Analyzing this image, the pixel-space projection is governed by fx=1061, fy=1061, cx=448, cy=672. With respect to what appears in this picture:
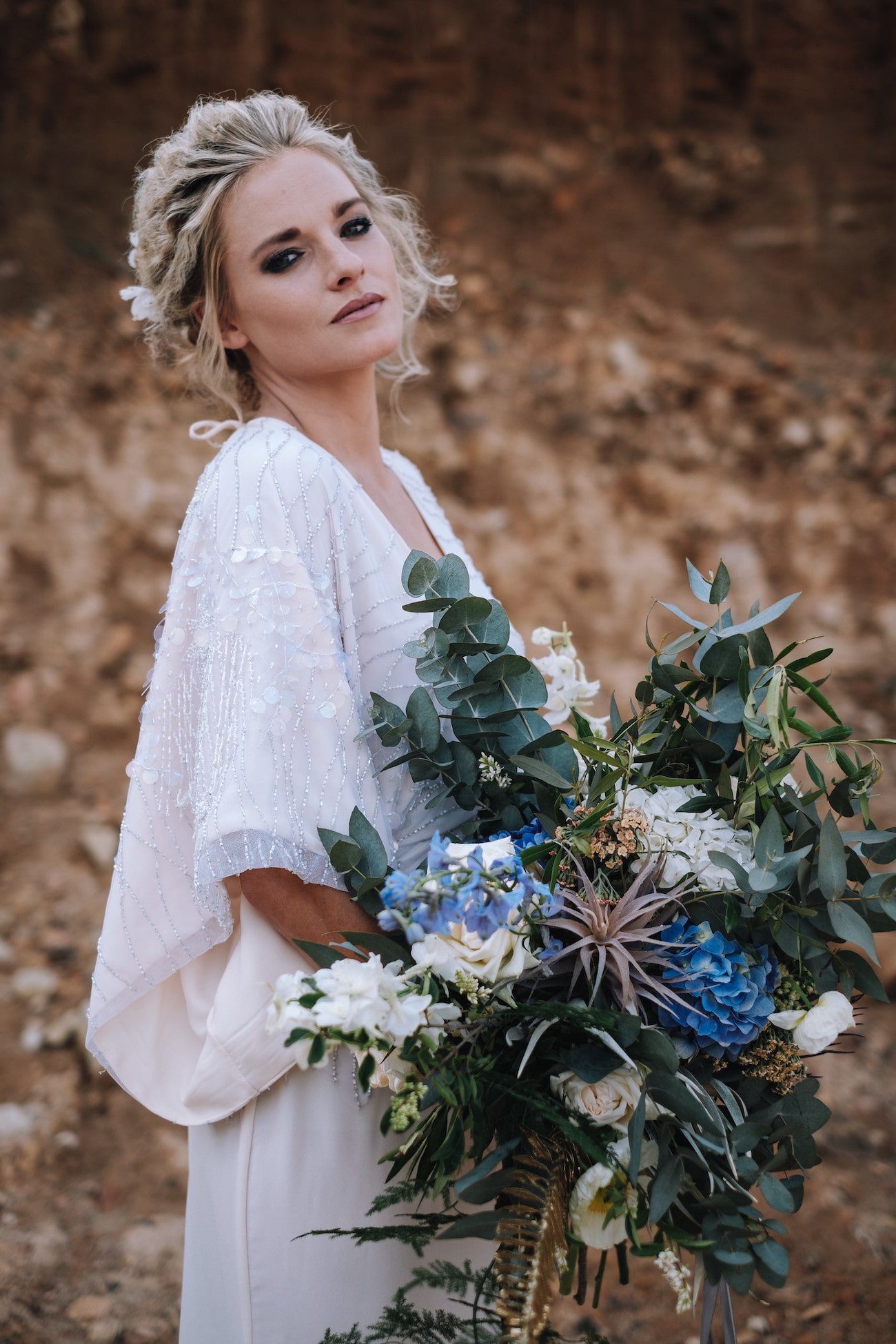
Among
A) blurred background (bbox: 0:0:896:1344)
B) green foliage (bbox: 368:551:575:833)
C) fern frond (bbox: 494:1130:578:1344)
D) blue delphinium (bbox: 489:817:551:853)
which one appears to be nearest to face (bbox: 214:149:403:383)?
green foliage (bbox: 368:551:575:833)

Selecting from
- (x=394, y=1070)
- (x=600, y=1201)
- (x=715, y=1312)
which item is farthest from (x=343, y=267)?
(x=715, y=1312)

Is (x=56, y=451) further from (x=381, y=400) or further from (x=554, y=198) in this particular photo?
(x=554, y=198)

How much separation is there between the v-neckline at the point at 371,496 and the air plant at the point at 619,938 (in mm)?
446

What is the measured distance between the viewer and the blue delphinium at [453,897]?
3.14 ft

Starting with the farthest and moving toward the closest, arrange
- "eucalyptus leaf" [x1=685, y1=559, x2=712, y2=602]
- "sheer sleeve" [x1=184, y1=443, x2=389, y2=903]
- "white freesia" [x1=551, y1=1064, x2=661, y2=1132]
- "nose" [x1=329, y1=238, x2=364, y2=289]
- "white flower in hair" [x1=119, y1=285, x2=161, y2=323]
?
"white flower in hair" [x1=119, y1=285, x2=161, y2=323] → "nose" [x1=329, y1=238, x2=364, y2=289] → "eucalyptus leaf" [x1=685, y1=559, x2=712, y2=602] → "sheer sleeve" [x1=184, y1=443, x2=389, y2=903] → "white freesia" [x1=551, y1=1064, x2=661, y2=1132]

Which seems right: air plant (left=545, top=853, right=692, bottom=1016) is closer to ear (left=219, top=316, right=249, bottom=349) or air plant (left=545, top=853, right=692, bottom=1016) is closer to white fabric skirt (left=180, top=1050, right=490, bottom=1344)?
white fabric skirt (left=180, top=1050, right=490, bottom=1344)

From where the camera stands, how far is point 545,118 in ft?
15.8

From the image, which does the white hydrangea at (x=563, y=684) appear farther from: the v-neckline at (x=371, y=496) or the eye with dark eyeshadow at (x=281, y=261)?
the eye with dark eyeshadow at (x=281, y=261)

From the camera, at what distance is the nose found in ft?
4.58

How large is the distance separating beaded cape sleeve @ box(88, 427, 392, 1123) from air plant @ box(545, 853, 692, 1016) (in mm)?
264

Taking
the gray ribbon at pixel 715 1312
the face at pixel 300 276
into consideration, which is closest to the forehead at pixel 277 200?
the face at pixel 300 276

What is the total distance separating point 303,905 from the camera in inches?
46.6

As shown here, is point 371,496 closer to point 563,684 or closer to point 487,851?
point 563,684

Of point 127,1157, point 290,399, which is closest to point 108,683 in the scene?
point 127,1157
